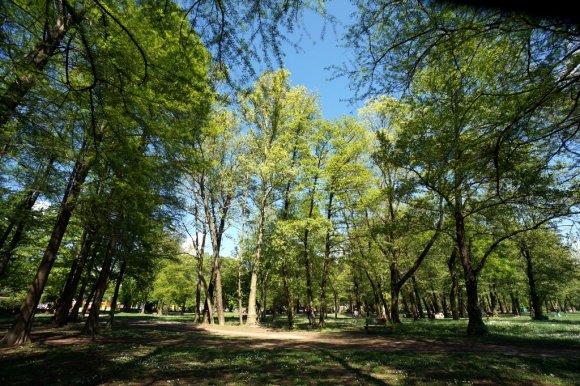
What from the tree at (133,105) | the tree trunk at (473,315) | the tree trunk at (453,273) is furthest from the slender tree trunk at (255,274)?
the tree trunk at (453,273)

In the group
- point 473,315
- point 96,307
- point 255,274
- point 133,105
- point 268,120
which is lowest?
point 473,315

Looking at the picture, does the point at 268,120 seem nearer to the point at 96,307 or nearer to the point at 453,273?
the point at 96,307

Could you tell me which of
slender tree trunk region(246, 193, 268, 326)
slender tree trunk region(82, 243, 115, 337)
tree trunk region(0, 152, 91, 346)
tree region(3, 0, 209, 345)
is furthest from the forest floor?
slender tree trunk region(246, 193, 268, 326)

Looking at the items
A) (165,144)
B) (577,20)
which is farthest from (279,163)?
(577,20)

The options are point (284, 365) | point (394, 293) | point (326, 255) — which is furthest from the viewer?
point (394, 293)

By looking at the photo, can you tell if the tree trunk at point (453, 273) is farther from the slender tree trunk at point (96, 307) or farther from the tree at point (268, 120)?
the slender tree trunk at point (96, 307)

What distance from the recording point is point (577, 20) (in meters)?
1.93

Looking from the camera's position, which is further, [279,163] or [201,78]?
[279,163]

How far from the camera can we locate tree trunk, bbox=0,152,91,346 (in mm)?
12203

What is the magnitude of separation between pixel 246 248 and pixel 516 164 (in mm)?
22999

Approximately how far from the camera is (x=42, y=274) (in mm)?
13008

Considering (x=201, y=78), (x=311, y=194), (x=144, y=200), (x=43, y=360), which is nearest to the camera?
(x=201, y=78)

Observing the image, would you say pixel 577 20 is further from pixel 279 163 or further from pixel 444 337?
pixel 279 163

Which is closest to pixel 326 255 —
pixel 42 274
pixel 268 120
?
pixel 268 120
